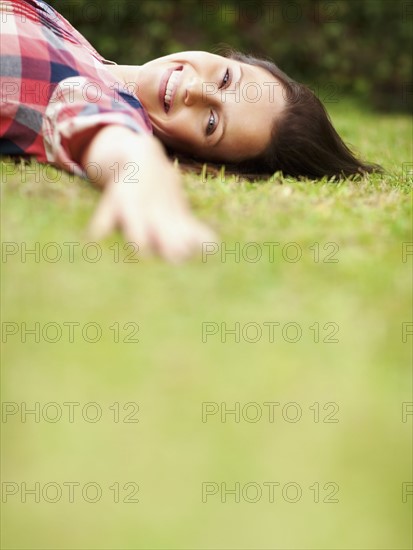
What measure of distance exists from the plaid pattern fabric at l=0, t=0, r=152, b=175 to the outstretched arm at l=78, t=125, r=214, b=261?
17 cm

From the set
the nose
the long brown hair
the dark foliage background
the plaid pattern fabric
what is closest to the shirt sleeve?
the plaid pattern fabric

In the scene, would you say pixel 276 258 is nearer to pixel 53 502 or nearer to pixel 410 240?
pixel 410 240

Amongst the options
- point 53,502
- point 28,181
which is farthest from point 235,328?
point 28,181

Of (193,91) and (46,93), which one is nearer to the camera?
(46,93)

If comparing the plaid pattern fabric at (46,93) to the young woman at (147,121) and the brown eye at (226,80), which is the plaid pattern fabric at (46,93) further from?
the brown eye at (226,80)

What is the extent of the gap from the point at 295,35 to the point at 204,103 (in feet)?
17.3

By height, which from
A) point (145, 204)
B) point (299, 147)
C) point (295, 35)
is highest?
point (145, 204)

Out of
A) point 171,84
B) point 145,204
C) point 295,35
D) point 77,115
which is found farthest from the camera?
point 295,35

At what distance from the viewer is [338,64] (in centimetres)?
715

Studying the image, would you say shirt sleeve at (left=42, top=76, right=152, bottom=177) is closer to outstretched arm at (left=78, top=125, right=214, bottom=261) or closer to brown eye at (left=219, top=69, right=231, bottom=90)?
outstretched arm at (left=78, top=125, right=214, bottom=261)

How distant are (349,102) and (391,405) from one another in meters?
6.23

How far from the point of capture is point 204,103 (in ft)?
7.07

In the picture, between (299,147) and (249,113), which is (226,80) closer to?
(249,113)

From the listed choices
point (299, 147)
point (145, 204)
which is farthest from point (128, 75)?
point (145, 204)
